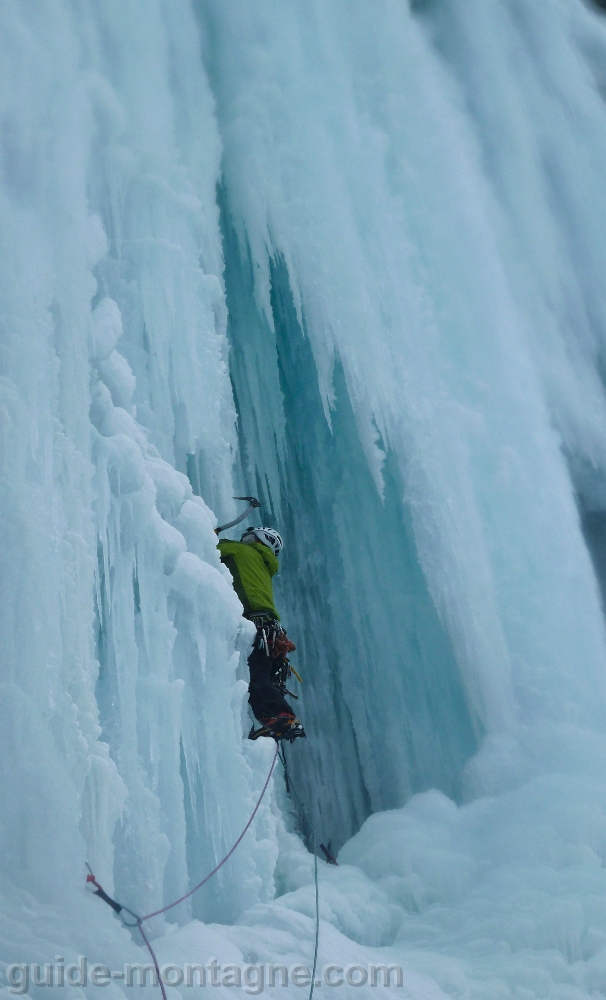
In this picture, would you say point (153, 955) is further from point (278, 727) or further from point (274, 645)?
point (274, 645)

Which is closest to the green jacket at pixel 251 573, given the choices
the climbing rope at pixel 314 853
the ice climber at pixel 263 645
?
the ice climber at pixel 263 645

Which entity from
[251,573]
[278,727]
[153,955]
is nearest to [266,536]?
[251,573]

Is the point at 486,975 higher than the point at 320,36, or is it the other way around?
the point at 320,36

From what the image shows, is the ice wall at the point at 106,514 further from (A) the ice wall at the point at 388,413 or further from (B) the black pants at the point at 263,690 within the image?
(A) the ice wall at the point at 388,413

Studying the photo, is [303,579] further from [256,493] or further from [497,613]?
[497,613]

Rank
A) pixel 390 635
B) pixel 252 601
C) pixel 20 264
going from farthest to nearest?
pixel 390 635 < pixel 252 601 < pixel 20 264

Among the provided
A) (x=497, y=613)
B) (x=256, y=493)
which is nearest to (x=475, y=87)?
(x=256, y=493)

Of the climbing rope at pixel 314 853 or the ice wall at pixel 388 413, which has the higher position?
the ice wall at pixel 388 413
